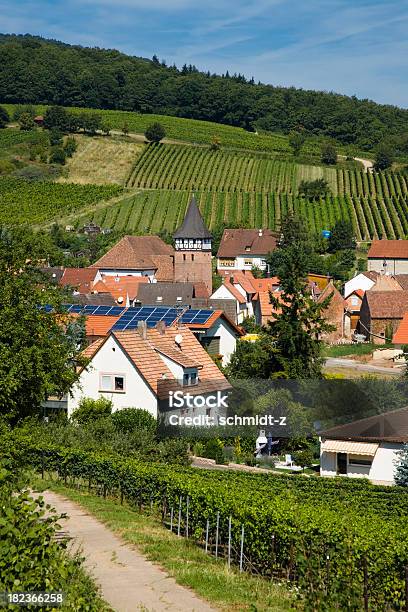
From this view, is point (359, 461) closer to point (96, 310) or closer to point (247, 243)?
point (96, 310)

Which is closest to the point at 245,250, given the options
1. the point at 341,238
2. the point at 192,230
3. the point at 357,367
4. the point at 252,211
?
the point at 341,238

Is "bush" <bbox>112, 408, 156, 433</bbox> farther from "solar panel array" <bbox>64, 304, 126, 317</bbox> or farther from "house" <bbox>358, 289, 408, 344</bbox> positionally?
"house" <bbox>358, 289, 408, 344</bbox>

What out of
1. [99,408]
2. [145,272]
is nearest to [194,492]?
[99,408]

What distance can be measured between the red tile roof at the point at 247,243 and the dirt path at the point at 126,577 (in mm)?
82797

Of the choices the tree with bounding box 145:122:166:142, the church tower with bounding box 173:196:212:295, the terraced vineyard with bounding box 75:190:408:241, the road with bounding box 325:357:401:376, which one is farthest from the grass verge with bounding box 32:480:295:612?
the tree with bounding box 145:122:166:142

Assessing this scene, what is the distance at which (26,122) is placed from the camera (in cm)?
16500

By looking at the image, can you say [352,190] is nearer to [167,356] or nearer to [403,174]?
[403,174]

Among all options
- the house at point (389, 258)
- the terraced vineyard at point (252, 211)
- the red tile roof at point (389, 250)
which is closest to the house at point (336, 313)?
the house at point (389, 258)

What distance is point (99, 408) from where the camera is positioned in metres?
37.1

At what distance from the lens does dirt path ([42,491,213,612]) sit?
1495cm

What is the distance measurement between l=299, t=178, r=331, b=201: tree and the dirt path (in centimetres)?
10852

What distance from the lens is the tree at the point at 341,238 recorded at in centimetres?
10531

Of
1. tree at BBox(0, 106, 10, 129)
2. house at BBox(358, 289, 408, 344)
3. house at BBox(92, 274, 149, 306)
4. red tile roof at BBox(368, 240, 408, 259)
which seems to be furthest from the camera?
tree at BBox(0, 106, 10, 129)

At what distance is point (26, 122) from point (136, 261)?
83069 millimetres
